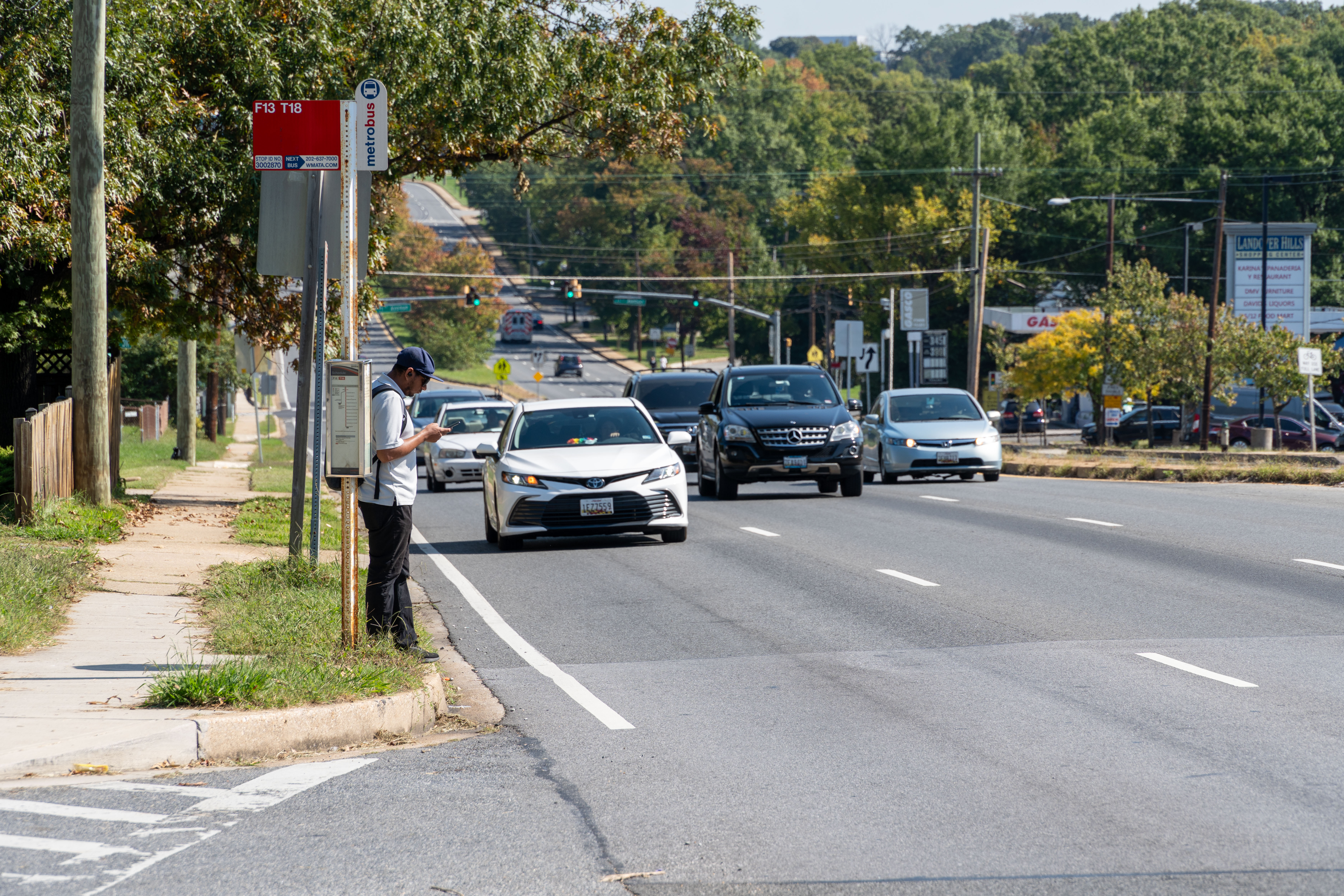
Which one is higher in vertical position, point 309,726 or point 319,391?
point 319,391

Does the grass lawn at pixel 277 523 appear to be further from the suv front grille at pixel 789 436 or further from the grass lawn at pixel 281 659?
the suv front grille at pixel 789 436

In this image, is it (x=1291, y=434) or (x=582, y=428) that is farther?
(x=1291, y=434)

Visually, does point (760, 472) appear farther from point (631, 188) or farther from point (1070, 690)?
point (631, 188)

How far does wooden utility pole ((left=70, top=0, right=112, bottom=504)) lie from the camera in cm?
1725

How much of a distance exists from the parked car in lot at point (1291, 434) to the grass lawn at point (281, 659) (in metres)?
41.7

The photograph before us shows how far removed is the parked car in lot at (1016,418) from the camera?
71.4m

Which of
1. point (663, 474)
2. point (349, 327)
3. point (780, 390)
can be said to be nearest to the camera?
point (349, 327)

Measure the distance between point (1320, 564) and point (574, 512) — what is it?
7.05m

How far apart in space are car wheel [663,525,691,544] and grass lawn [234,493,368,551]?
315 centimetres

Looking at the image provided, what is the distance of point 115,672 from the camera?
855cm

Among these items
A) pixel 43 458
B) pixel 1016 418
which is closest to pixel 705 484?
pixel 43 458

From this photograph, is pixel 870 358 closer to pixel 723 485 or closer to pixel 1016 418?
pixel 723 485

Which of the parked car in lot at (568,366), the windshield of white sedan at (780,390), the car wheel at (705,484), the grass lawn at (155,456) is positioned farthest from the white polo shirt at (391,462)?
the parked car in lot at (568,366)

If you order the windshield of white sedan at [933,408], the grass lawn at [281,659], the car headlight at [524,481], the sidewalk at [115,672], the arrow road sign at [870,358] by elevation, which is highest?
the arrow road sign at [870,358]
